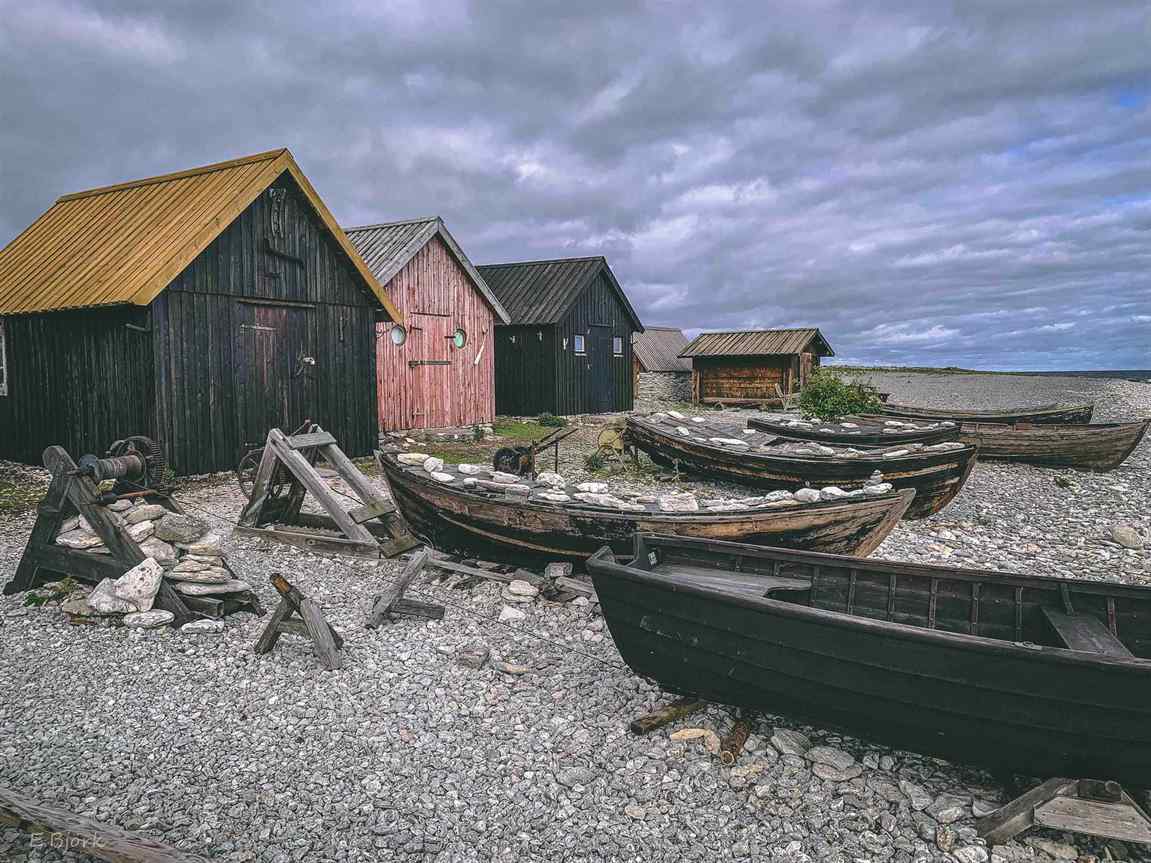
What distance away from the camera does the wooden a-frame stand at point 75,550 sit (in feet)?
21.4

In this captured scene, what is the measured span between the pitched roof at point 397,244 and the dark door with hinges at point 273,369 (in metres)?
4.19

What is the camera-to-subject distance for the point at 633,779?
4.32 meters

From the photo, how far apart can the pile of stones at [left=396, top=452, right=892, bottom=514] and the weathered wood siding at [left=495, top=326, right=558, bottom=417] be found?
15910mm

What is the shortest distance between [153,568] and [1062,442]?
17.6 metres

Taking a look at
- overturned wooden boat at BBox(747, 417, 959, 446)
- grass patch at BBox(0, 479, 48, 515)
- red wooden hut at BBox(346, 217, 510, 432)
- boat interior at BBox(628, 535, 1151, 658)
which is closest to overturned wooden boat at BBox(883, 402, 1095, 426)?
overturned wooden boat at BBox(747, 417, 959, 446)

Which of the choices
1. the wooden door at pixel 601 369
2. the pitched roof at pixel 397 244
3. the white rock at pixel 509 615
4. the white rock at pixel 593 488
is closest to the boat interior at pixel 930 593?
the white rock at pixel 509 615

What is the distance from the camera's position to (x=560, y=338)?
24.8m

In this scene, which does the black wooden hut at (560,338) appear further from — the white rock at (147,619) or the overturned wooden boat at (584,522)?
the white rock at (147,619)

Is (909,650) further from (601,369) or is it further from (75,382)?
(601,369)

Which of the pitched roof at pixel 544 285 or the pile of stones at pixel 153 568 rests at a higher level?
the pitched roof at pixel 544 285

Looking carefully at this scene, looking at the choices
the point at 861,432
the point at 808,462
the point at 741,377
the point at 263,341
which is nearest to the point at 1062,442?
the point at 861,432

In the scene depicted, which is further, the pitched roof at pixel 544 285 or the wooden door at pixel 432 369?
the pitched roof at pixel 544 285

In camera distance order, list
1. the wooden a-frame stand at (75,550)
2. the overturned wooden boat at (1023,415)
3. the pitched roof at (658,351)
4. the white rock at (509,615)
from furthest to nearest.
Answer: the pitched roof at (658,351) < the overturned wooden boat at (1023,415) < the white rock at (509,615) < the wooden a-frame stand at (75,550)

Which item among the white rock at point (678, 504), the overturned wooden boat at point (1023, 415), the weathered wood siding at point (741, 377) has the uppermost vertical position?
the weathered wood siding at point (741, 377)
